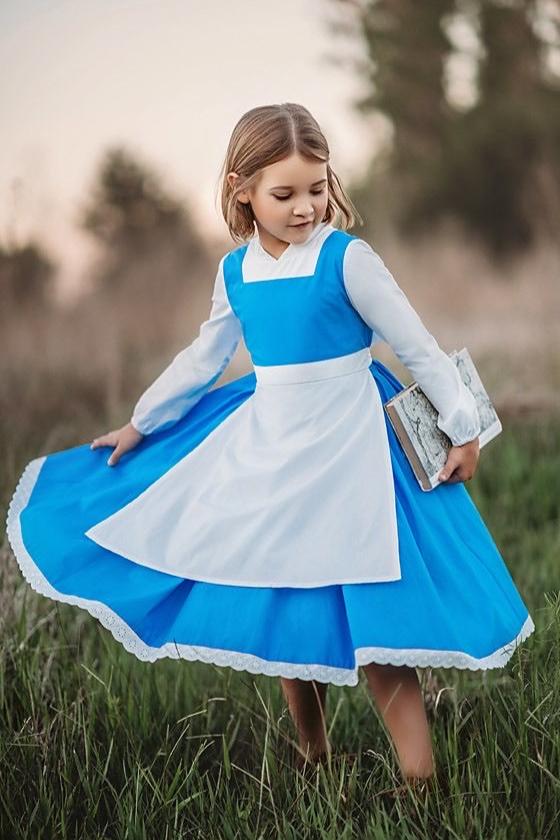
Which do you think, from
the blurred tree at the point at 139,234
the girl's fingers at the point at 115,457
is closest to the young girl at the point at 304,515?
the girl's fingers at the point at 115,457

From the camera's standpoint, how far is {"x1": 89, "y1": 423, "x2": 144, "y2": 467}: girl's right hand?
2.11 meters

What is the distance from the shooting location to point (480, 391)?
1966 mm

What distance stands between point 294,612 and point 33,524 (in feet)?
1.99

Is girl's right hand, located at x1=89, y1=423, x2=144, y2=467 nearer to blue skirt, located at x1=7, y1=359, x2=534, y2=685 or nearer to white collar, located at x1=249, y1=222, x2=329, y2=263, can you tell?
blue skirt, located at x1=7, y1=359, x2=534, y2=685

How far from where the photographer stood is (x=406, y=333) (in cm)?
180

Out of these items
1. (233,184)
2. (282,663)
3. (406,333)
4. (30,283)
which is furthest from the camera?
(30,283)

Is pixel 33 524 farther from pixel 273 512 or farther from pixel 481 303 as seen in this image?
pixel 481 303

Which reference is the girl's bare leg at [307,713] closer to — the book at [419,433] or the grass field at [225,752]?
the grass field at [225,752]

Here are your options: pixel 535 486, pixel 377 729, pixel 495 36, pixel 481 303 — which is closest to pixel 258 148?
pixel 377 729

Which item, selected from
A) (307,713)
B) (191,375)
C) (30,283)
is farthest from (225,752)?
(30,283)

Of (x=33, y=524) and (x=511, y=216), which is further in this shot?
(x=511, y=216)

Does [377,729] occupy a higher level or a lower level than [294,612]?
lower

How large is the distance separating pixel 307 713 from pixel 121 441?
2.12 feet

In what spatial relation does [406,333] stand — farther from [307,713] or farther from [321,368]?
[307,713]
